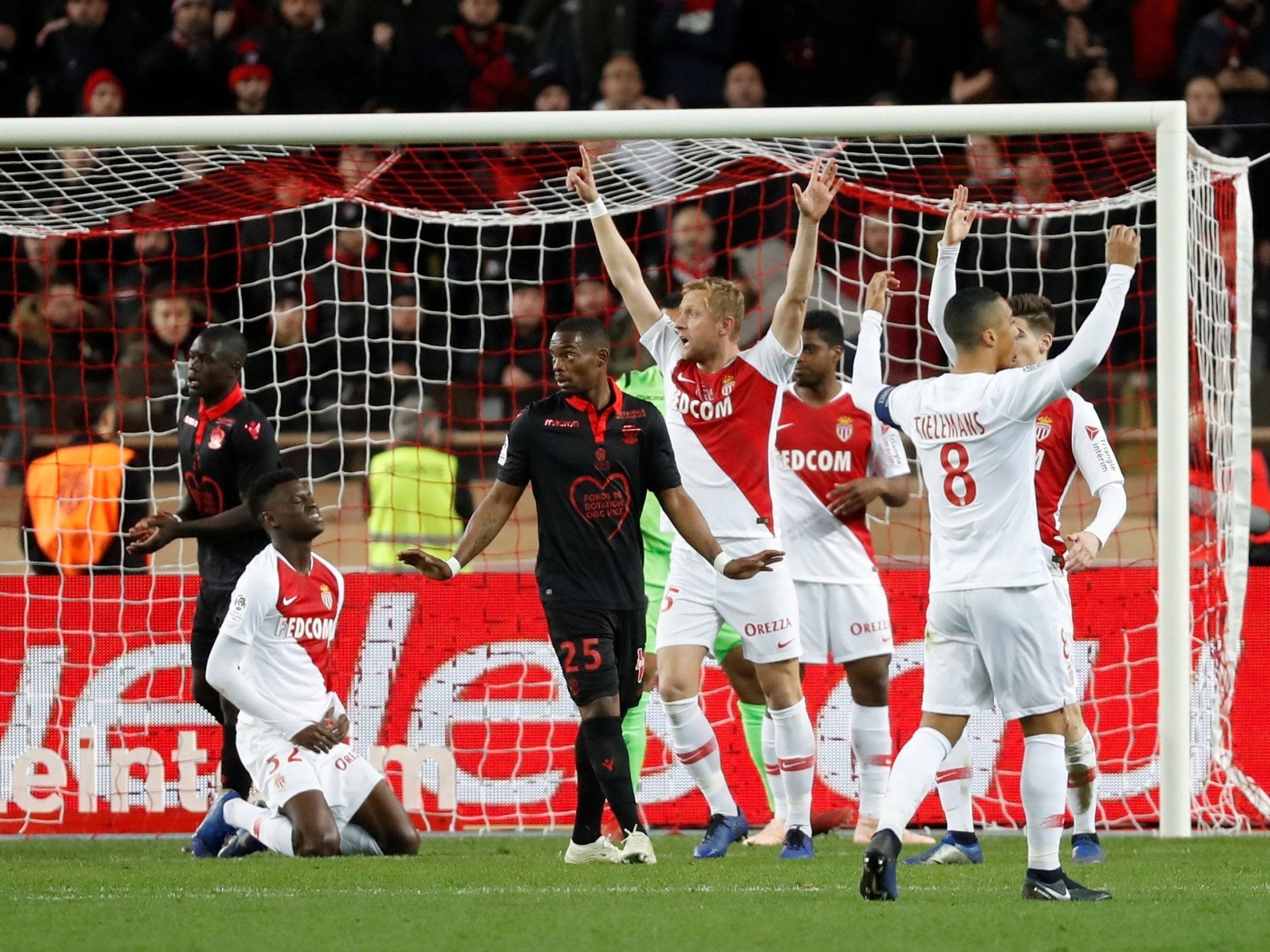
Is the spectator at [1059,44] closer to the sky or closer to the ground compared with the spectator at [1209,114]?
closer to the sky

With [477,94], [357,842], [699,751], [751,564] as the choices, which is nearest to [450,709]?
[357,842]

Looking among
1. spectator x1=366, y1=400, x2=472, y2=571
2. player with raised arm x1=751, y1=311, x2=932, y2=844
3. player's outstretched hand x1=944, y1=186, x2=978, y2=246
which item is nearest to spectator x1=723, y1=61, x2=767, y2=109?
spectator x1=366, y1=400, x2=472, y2=571

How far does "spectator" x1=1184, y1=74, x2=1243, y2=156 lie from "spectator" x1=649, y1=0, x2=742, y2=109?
3288mm

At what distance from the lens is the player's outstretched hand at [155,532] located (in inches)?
301

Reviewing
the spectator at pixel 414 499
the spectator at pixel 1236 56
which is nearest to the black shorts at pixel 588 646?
the spectator at pixel 414 499

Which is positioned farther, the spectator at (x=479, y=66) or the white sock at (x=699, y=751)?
the spectator at (x=479, y=66)

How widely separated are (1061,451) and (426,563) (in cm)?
247

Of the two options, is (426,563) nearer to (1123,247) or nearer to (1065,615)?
(1065,615)

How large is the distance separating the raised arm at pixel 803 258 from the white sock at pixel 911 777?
75.3 inches

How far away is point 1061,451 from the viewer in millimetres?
7117

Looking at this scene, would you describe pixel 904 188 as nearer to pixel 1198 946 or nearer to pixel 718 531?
pixel 718 531

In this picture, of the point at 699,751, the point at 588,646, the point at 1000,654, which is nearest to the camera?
the point at 1000,654

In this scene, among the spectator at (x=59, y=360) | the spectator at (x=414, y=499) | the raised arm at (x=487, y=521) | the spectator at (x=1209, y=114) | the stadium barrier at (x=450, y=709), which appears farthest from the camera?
the spectator at (x=1209, y=114)

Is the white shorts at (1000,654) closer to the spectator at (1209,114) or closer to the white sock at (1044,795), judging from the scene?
the white sock at (1044,795)
